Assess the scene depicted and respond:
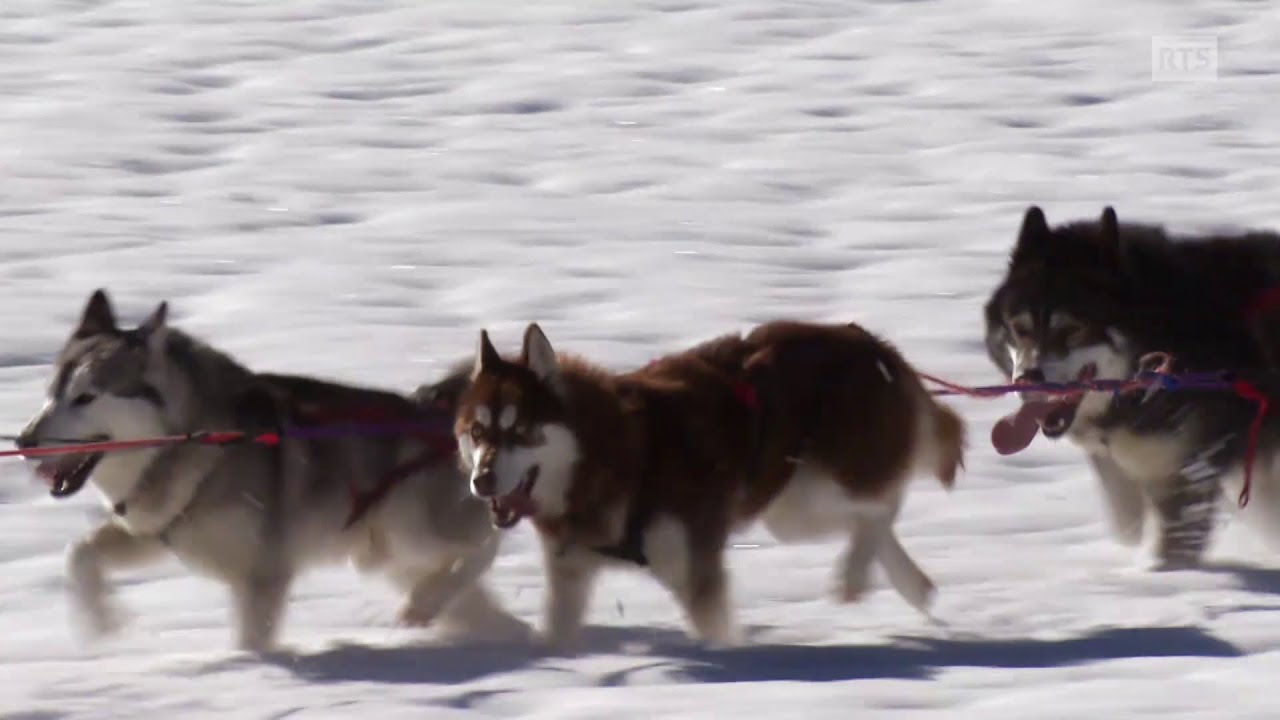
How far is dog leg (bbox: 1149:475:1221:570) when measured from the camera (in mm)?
6293

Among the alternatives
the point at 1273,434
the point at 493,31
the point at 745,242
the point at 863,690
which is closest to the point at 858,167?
the point at 745,242

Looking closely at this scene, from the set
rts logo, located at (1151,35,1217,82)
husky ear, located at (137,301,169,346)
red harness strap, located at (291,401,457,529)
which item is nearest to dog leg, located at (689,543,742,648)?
red harness strap, located at (291,401,457,529)

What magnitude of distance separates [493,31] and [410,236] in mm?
4630

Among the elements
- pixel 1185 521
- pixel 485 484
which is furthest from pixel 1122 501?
pixel 485 484

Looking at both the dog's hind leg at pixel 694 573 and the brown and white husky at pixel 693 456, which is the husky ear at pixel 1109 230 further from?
the dog's hind leg at pixel 694 573

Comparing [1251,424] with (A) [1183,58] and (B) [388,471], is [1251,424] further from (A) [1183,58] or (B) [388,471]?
(A) [1183,58]

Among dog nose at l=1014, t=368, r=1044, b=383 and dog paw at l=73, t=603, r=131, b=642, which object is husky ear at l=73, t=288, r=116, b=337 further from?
dog nose at l=1014, t=368, r=1044, b=383

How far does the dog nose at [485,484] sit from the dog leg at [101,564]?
0.96m

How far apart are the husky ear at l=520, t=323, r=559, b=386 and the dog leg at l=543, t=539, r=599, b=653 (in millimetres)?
400

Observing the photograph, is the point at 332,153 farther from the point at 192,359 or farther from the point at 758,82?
the point at 192,359

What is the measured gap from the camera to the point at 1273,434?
6434mm

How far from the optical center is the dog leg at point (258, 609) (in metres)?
5.47

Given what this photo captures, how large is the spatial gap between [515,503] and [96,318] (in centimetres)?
129

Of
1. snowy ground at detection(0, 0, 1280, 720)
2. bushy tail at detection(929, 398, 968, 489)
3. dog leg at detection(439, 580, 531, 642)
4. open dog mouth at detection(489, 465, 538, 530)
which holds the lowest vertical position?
snowy ground at detection(0, 0, 1280, 720)
